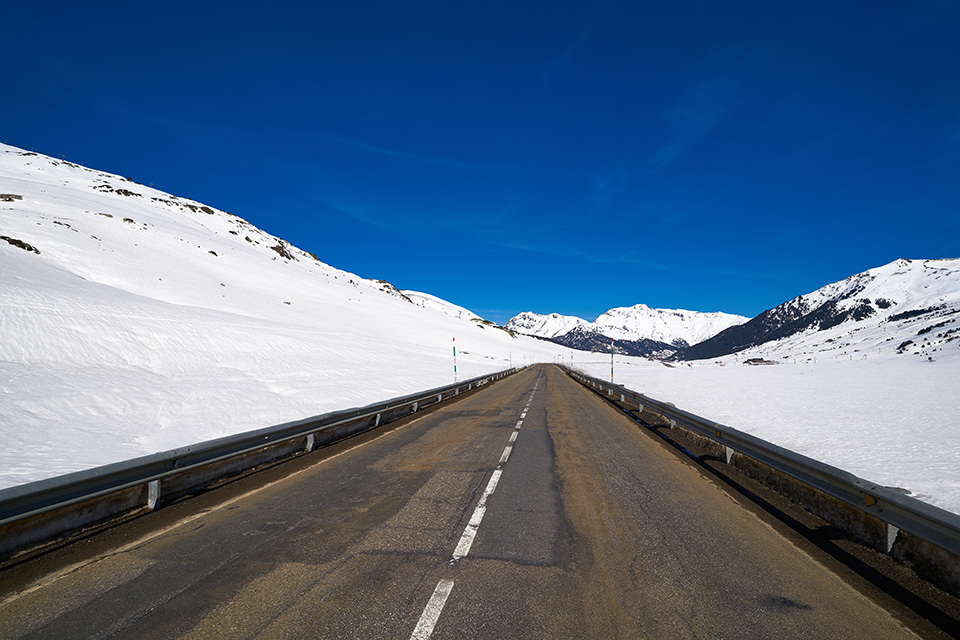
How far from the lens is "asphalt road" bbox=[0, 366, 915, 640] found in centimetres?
306

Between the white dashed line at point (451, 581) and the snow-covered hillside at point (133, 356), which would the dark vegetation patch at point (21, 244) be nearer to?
the snow-covered hillside at point (133, 356)

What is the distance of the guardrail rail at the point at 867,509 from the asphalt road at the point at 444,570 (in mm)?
824

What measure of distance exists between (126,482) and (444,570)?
4.40m

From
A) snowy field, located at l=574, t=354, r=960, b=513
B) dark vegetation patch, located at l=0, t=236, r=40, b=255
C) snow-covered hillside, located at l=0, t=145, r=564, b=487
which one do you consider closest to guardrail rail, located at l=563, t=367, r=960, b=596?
snowy field, located at l=574, t=354, r=960, b=513

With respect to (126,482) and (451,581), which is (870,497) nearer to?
(451,581)

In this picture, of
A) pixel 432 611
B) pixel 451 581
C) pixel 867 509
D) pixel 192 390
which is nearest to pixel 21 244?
pixel 192 390

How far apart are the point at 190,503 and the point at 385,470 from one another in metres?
2.89

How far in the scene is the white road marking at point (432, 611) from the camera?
9.43ft

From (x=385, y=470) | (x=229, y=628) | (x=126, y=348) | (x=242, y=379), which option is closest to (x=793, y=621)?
(x=229, y=628)

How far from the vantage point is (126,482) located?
518 centimetres

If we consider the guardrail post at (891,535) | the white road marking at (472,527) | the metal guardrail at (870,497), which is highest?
the metal guardrail at (870,497)

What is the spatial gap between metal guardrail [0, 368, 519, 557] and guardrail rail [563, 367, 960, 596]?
27.3 feet

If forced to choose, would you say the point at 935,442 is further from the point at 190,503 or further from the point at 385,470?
the point at 190,503

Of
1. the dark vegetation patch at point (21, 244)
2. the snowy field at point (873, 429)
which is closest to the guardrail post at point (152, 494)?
the snowy field at point (873, 429)
